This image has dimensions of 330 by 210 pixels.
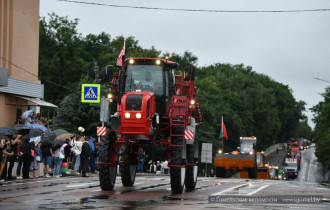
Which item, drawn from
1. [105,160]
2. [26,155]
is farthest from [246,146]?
[105,160]

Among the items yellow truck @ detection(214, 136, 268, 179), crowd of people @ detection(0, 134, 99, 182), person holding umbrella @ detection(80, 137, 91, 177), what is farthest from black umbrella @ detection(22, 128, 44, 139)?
yellow truck @ detection(214, 136, 268, 179)

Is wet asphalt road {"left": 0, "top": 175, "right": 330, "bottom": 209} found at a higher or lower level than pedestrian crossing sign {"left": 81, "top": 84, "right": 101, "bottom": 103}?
lower

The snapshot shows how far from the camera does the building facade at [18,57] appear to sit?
40.1 m

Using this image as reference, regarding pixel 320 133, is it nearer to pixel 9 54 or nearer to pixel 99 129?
pixel 9 54

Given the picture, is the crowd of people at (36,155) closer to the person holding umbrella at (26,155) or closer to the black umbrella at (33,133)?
the person holding umbrella at (26,155)

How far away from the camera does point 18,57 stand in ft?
136

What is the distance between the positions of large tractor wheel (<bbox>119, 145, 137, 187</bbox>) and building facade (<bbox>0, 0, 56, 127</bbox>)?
1908 cm

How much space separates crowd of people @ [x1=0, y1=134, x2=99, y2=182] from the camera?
80.9ft

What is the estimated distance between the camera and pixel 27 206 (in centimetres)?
1387

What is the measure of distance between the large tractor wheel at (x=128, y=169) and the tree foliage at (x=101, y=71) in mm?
39150

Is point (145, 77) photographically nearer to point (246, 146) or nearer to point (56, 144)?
point (56, 144)

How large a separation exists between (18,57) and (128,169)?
22.2 meters

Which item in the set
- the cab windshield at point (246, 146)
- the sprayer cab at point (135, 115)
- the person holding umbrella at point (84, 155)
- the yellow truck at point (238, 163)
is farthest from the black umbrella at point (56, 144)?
the cab windshield at point (246, 146)

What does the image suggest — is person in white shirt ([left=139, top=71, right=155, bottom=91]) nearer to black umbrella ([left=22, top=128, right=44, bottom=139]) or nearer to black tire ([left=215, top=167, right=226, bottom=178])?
black umbrella ([left=22, top=128, right=44, bottom=139])
